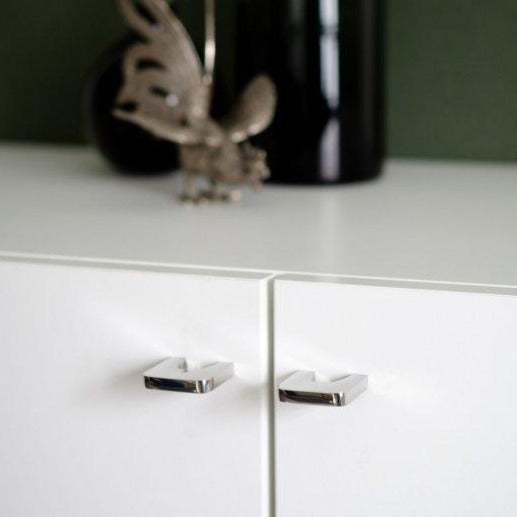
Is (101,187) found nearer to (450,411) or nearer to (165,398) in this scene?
(165,398)

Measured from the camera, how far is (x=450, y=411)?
0.53m

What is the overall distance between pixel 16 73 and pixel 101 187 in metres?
0.37

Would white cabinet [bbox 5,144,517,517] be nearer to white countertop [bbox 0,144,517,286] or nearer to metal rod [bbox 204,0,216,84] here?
white countertop [bbox 0,144,517,286]

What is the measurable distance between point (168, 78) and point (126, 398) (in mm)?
333

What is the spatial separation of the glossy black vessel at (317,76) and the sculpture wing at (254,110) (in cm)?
5

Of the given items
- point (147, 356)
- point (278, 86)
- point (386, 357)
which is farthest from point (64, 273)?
point (278, 86)

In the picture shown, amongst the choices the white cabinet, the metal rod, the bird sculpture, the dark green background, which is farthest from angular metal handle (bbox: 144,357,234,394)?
the dark green background

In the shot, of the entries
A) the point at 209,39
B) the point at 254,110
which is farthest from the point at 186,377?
the point at 209,39

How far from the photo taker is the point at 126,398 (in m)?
0.60

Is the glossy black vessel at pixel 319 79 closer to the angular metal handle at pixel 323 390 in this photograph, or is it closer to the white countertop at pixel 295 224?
the white countertop at pixel 295 224

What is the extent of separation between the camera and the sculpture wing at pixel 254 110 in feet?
2.61

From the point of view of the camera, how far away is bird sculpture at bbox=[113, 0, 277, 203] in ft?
2.60

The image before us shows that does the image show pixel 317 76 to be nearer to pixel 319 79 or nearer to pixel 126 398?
pixel 319 79

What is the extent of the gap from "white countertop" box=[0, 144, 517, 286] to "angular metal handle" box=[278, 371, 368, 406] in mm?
64
